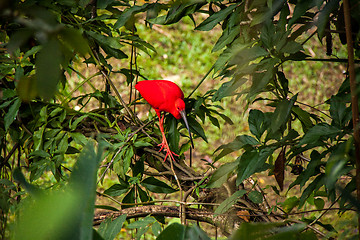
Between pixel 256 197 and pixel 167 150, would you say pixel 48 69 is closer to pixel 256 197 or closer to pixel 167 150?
pixel 256 197

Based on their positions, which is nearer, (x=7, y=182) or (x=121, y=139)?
(x=7, y=182)

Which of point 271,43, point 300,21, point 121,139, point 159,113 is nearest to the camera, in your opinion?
point 271,43

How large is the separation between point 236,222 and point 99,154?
0.87m

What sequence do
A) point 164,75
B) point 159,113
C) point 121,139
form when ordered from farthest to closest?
point 164,75 → point 159,113 → point 121,139

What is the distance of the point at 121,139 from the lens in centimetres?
139

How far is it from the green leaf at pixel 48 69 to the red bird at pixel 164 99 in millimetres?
1075

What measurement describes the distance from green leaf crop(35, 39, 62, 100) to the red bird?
1075mm

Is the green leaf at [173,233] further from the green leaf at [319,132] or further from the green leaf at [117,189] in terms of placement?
the green leaf at [117,189]

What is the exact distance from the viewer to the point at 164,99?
4.92 ft

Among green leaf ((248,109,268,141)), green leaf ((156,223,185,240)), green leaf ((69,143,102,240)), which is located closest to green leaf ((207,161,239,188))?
green leaf ((248,109,268,141))

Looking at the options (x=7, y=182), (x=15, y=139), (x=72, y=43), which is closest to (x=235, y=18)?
(x=72, y=43)

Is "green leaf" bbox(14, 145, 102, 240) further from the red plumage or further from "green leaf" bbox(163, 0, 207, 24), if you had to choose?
the red plumage

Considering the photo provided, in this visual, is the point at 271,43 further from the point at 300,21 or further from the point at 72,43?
the point at 72,43

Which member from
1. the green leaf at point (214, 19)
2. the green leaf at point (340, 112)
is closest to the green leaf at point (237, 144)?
the green leaf at point (340, 112)
